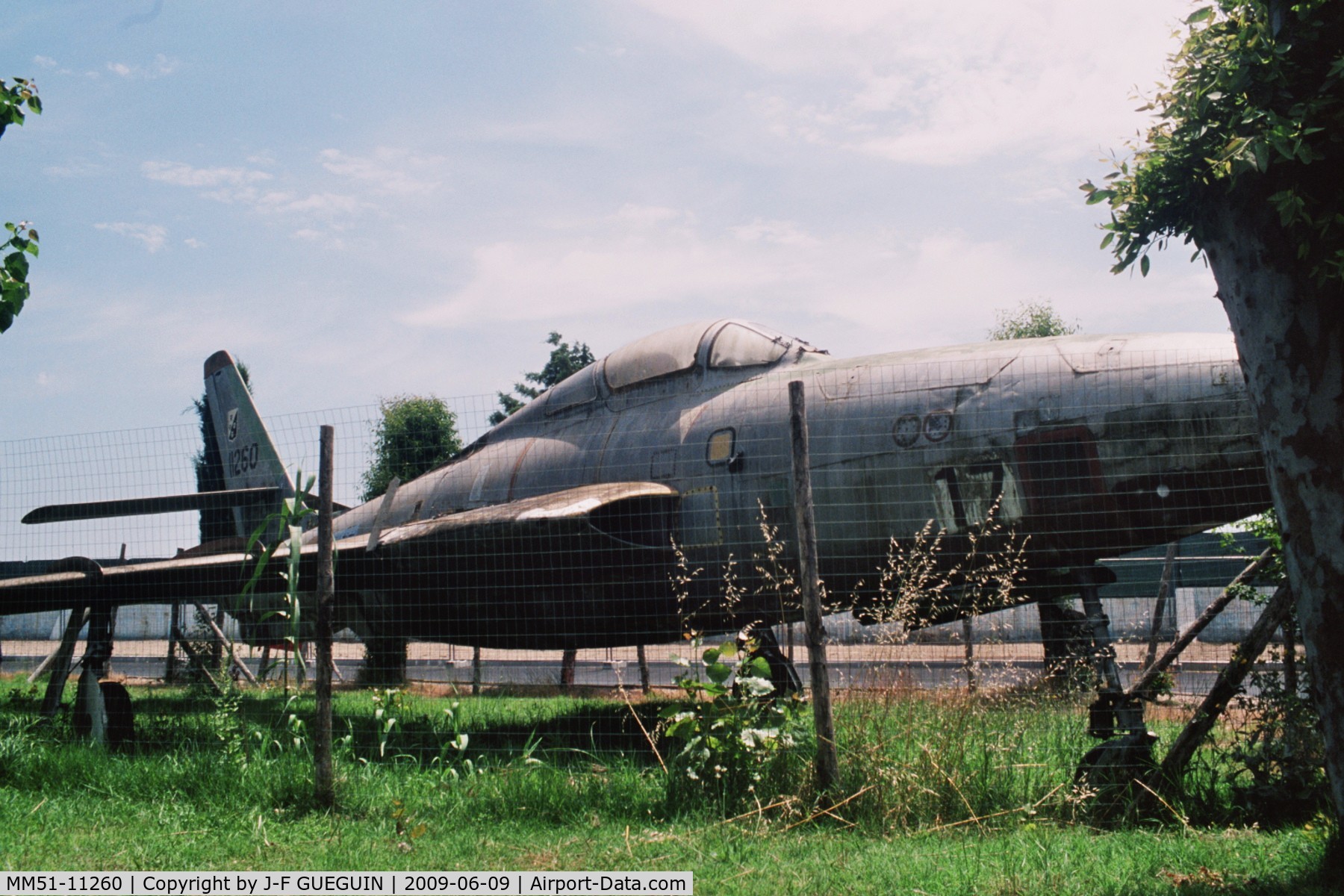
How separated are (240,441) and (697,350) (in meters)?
9.17

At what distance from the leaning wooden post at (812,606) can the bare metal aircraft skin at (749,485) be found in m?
0.47

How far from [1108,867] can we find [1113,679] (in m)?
2.14

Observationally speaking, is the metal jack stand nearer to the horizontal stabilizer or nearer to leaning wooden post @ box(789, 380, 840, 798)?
leaning wooden post @ box(789, 380, 840, 798)

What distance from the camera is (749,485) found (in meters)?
8.12

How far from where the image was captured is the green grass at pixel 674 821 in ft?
13.3

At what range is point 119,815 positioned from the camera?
550 cm

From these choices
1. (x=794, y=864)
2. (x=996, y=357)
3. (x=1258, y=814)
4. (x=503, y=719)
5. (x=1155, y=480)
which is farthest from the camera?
(x=503, y=719)

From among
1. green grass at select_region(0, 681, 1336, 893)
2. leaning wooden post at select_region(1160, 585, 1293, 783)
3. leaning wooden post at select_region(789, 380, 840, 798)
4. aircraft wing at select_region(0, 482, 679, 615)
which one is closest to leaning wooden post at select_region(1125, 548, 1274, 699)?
leaning wooden post at select_region(1160, 585, 1293, 783)

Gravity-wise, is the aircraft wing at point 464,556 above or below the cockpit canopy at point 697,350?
below

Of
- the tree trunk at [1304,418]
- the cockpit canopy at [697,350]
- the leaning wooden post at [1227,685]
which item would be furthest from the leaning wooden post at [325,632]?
the tree trunk at [1304,418]

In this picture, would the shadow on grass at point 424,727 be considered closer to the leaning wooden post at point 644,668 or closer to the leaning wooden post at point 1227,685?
the leaning wooden post at point 644,668

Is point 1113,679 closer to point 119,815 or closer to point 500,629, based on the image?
point 500,629

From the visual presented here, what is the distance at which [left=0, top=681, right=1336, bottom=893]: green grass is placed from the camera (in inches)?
159

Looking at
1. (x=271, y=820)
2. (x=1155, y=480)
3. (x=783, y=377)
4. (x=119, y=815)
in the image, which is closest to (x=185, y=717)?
(x=119, y=815)
